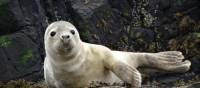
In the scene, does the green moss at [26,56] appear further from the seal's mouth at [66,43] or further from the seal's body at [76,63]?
the seal's mouth at [66,43]

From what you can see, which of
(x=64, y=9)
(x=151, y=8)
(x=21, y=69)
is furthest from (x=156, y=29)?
(x=21, y=69)

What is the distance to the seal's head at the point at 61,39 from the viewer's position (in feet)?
24.9

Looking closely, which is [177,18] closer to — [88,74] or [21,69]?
[21,69]

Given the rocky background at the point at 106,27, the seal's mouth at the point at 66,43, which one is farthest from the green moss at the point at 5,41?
the seal's mouth at the point at 66,43

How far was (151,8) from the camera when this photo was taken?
1233cm

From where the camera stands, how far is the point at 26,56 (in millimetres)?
11070

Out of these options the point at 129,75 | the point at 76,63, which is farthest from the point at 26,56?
the point at 129,75

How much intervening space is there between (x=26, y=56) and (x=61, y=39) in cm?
360

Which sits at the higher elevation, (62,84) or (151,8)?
(151,8)

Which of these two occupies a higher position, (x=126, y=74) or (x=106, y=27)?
(x=106, y=27)

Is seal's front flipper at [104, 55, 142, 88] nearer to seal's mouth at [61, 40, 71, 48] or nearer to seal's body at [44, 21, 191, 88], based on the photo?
seal's body at [44, 21, 191, 88]

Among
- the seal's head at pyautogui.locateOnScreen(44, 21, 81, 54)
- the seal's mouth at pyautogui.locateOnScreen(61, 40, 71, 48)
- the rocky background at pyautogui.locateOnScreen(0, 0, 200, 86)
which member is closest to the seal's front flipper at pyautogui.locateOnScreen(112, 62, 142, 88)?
the seal's head at pyautogui.locateOnScreen(44, 21, 81, 54)

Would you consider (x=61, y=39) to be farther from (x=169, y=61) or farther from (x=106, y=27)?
(x=106, y=27)

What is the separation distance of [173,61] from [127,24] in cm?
271
